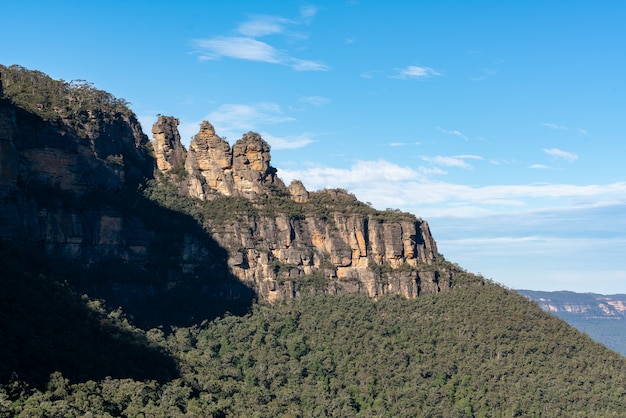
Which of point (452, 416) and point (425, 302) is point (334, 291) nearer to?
point (425, 302)

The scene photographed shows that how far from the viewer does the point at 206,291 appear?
105438mm

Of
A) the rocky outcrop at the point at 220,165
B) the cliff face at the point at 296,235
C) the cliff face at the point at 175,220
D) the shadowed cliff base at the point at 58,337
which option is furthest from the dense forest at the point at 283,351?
the rocky outcrop at the point at 220,165

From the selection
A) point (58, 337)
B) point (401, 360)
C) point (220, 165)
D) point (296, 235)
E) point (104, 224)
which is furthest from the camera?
point (220, 165)

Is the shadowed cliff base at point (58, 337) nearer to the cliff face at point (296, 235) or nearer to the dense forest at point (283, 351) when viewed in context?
the dense forest at point (283, 351)

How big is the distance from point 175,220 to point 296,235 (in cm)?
1491

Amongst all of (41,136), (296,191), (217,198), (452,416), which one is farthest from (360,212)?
(41,136)

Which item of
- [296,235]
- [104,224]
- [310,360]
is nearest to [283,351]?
[310,360]

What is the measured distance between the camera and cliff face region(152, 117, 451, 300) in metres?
111

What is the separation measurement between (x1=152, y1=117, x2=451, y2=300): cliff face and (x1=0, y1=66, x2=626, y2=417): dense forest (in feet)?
4.52

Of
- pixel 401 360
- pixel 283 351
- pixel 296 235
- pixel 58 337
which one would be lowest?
pixel 401 360

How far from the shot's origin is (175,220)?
358 feet

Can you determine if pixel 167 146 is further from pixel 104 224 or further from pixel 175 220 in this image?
pixel 104 224

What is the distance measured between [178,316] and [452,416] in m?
30.9

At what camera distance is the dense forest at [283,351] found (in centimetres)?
6731
